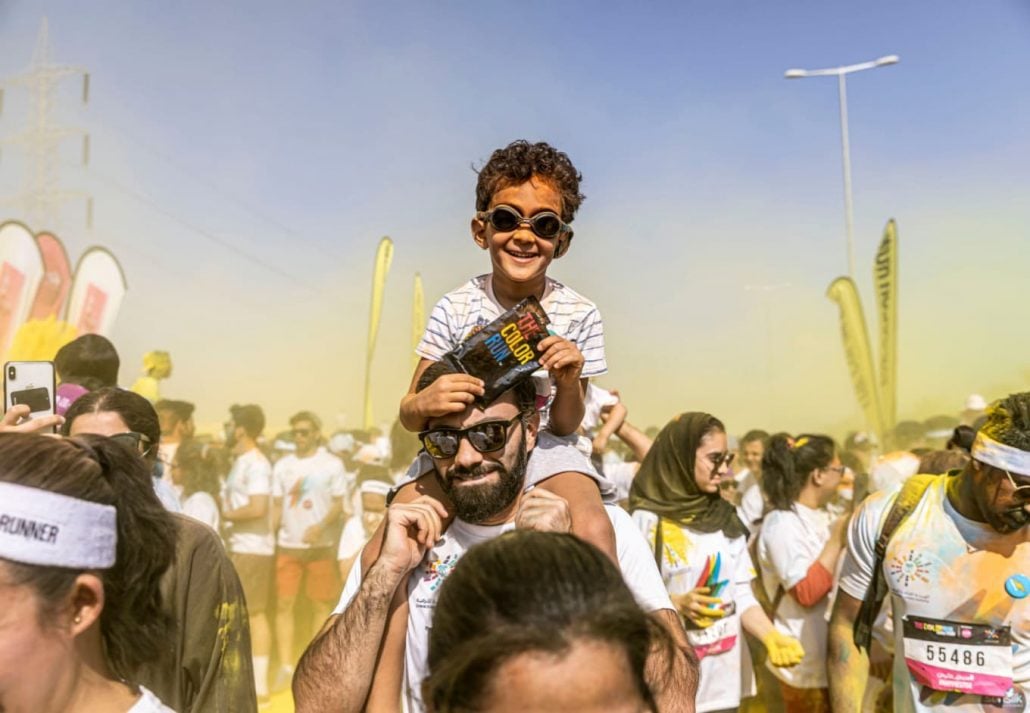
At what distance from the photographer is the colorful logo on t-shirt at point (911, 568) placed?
11.4 feet

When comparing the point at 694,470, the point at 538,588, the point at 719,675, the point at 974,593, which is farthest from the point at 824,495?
the point at 538,588

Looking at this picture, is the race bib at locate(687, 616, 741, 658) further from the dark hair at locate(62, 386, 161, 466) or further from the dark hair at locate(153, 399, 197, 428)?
the dark hair at locate(153, 399, 197, 428)

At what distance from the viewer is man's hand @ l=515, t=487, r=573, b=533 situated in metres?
2.23

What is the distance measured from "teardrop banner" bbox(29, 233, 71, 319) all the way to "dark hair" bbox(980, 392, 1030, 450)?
8.64 metres

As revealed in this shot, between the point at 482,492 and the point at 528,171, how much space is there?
0.94m

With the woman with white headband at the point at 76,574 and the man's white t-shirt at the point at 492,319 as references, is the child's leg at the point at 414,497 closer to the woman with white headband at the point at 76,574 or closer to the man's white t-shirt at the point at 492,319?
the man's white t-shirt at the point at 492,319

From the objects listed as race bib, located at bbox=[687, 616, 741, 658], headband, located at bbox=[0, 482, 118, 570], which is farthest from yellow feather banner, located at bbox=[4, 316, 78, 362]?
headband, located at bbox=[0, 482, 118, 570]

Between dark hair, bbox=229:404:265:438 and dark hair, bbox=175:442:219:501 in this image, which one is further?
dark hair, bbox=229:404:265:438

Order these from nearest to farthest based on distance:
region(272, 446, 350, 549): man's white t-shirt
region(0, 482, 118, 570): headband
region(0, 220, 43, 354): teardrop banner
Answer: region(0, 482, 118, 570): headband < region(272, 446, 350, 549): man's white t-shirt < region(0, 220, 43, 354): teardrop banner

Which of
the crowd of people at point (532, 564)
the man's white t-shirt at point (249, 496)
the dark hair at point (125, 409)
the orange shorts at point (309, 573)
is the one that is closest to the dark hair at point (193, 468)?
the man's white t-shirt at point (249, 496)

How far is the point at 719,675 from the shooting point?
448cm

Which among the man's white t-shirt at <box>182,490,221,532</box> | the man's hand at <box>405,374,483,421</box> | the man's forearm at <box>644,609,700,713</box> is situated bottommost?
the man's forearm at <box>644,609,700,713</box>

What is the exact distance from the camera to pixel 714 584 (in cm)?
461

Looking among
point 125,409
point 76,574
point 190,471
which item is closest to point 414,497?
point 76,574
